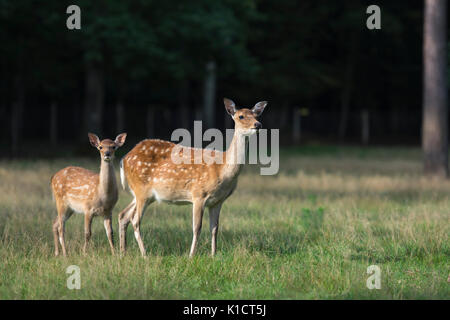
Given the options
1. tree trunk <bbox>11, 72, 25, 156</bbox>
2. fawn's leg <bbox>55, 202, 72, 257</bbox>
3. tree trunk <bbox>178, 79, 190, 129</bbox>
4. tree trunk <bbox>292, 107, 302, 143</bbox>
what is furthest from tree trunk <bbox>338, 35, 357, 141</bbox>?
fawn's leg <bbox>55, 202, 72, 257</bbox>

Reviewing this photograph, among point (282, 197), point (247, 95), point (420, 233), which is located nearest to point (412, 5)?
point (247, 95)

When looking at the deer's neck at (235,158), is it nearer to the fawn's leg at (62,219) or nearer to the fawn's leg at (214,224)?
the fawn's leg at (214,224)

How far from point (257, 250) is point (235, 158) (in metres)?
1.25

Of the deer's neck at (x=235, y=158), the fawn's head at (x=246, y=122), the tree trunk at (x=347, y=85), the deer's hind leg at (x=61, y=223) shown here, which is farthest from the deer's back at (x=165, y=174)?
the tree trunk at (x=347, y=85)

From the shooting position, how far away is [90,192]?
7531 mm

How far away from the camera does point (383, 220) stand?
32.1 ft

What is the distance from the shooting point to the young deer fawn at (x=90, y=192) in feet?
24.2

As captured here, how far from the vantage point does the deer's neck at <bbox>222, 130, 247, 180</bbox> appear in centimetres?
739

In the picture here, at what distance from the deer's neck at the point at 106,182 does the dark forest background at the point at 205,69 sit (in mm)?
12780

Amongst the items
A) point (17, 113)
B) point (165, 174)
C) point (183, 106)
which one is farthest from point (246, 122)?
point (183, 106)

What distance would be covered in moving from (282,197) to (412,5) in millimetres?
32481

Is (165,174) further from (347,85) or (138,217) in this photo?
(347,85)
